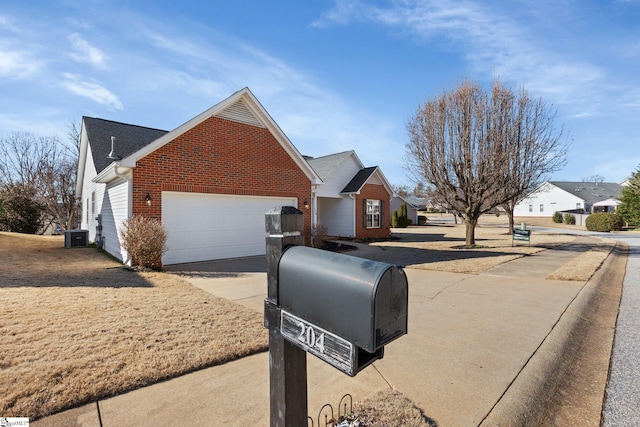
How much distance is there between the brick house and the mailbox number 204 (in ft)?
29.5

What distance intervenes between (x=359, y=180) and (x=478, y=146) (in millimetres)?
7433

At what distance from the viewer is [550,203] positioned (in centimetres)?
5044

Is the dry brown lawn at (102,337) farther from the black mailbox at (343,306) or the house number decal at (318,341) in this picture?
the black mailbox at (343,306)

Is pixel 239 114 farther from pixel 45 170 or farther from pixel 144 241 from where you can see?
pixel 45 170

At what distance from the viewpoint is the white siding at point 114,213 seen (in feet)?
30.6

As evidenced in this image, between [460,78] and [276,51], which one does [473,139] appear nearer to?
[460,78]

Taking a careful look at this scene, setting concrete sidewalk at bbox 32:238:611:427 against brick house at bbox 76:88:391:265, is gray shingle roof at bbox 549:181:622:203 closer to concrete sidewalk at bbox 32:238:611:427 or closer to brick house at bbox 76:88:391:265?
brick house at bbox 76:88:391:265

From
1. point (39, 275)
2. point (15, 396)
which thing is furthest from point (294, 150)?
point (15, 396)

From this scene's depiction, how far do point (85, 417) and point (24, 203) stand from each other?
2798 centimetres

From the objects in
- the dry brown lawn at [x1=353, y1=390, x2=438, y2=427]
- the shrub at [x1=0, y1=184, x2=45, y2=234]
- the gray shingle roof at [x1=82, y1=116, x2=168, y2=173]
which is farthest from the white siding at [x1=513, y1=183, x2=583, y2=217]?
the shrub at [x1=0, y1=184, x2=45, y2=234]

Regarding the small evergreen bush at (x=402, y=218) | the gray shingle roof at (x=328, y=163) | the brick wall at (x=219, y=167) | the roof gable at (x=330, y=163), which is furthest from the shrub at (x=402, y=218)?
the brick wall at (x=219, y=167)

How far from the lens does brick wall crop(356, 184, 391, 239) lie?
1920cm

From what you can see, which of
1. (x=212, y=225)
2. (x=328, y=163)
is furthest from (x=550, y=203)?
(x=212, y=225)

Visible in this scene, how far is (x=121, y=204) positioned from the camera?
381 inches
